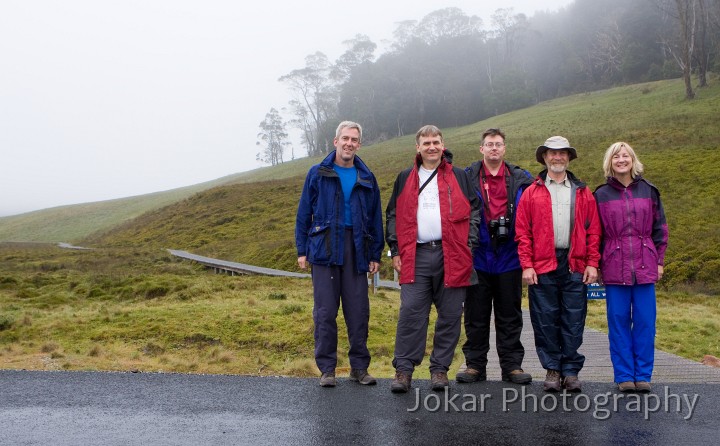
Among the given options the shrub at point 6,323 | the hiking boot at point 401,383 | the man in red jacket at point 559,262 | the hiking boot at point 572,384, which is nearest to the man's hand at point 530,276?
the man in red jacket at point 559,262

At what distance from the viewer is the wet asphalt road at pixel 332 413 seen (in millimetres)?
3697

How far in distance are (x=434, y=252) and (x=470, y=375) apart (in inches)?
44.4

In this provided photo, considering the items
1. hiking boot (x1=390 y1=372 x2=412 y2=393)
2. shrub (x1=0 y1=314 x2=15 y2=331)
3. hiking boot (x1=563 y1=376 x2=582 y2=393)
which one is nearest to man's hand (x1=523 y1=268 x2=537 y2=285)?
hiking boot (x1=563 y1=376 x2=582 y2=393)

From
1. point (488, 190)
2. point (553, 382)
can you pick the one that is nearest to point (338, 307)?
point (488, 190)

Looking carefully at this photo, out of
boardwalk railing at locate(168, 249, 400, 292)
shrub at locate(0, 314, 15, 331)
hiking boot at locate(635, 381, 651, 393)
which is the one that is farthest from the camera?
boardwalk railing at locate(168, 249, 400, 292)

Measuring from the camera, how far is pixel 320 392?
479cm

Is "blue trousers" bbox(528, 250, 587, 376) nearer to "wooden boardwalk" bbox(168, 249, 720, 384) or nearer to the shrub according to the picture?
"wooden boardwalk" bbox(168, 249, 720, 384)

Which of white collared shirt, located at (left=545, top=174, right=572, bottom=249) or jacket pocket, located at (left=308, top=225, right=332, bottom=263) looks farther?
jacket pocket, located at (left=308, top=225, right=332, bottom=263)

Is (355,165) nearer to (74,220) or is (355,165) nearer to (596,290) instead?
(596,290)

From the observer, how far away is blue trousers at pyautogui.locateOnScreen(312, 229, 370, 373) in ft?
16.7

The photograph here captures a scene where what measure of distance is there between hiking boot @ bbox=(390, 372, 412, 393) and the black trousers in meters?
0.70

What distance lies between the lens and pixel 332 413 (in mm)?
4215

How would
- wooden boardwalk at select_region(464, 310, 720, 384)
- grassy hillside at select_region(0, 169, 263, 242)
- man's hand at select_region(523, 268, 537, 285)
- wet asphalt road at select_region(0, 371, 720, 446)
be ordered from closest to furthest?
wet asphalt road at select_region(0, 371, 720, 446) → man's hand at select_region(523, 268, 537, 285) → wooden boardwalk at select_region(464, 310, 720, 384) → grassy hillside at select_region(0, 169, 263, 242)

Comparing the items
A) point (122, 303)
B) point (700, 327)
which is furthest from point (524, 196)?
point (122, 303)
